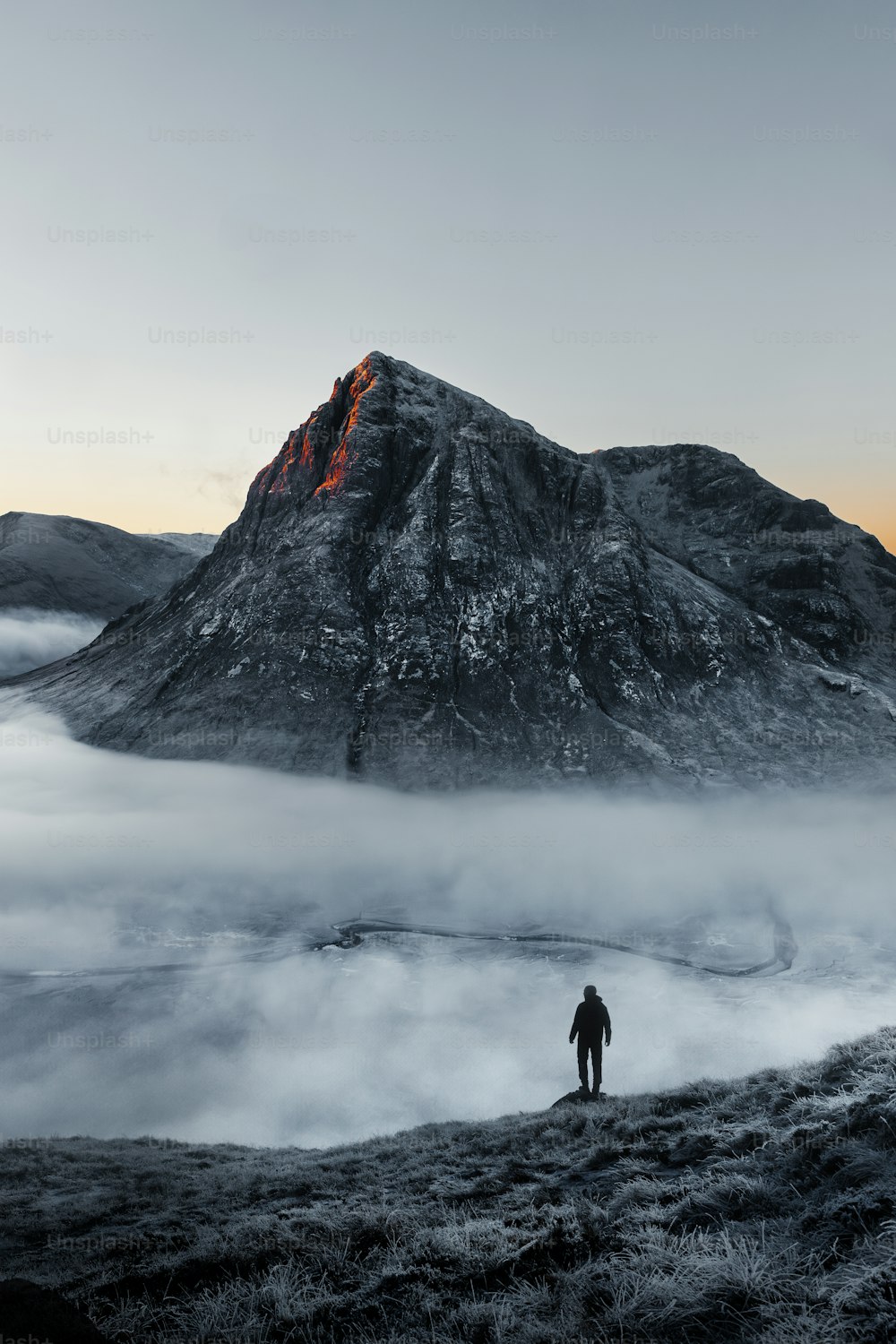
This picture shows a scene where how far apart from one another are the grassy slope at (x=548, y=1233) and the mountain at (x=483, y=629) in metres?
54.8

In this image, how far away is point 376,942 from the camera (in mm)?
41312

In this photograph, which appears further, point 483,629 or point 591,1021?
point 483,629

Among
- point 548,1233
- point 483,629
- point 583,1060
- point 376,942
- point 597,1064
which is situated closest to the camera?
point 548,1233

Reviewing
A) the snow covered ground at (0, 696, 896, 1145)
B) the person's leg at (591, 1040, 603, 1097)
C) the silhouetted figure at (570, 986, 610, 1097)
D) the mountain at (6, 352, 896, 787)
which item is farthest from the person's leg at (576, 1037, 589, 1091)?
the mountain at (6, 352, 896, 787)

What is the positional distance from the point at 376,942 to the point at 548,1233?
35.1 metres

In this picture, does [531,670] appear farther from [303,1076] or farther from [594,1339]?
[594,1339]

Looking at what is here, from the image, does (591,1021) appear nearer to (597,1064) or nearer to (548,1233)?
(597,1064)

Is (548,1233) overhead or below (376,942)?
overhead

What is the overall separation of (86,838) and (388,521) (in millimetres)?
48883

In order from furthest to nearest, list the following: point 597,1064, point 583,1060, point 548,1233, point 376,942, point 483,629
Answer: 1. point 483,629
2. point 376,942
3. point 597,1064
4. point 583,1060
5. point 548,1233

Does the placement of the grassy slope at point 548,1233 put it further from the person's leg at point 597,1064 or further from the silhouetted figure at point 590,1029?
the silhouetted figure at point 590,1029

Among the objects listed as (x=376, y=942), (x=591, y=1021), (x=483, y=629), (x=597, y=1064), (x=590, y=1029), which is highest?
(x=483, y=629)

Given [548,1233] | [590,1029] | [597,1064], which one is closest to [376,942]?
[597,1064]

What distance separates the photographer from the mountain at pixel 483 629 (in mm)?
70625
